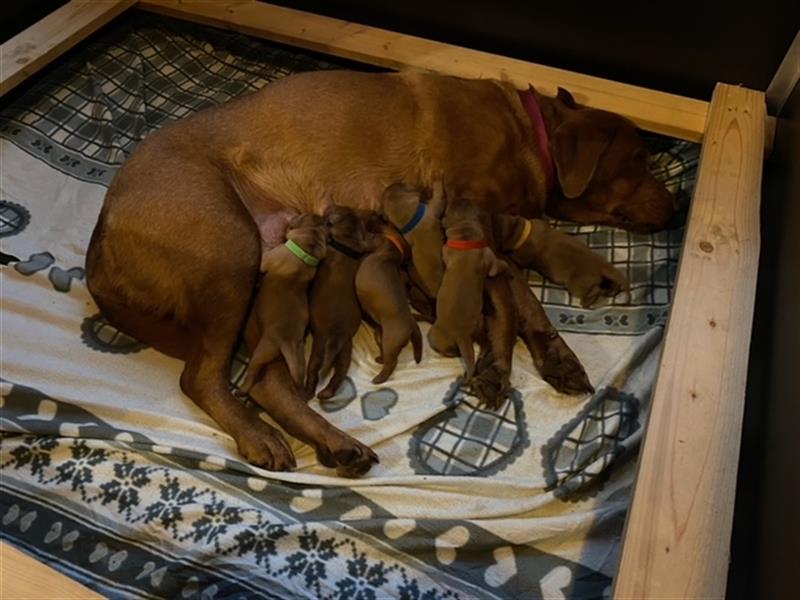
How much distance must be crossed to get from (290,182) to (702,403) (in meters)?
1.35

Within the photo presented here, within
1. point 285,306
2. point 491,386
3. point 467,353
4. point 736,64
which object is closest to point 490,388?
point 491,386

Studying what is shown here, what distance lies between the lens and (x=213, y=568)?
5.85 ft

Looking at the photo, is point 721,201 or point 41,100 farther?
point 41,100

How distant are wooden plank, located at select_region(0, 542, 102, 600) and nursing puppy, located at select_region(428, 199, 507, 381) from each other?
3.50 feet

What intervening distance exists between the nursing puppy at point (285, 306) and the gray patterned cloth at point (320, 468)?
0.14 meters

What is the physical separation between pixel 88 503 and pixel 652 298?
1639mm

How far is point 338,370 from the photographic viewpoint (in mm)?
2158

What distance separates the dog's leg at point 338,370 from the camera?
2137 millimetres

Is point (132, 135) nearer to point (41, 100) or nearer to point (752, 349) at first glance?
point (41, 100)

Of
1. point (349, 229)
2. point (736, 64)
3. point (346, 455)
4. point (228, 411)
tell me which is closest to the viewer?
point (346, 455)

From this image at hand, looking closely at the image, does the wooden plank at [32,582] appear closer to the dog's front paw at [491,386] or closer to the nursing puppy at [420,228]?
the dog's front paw at [491,386]

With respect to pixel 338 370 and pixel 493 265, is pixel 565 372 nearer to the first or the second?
pixel 493 265

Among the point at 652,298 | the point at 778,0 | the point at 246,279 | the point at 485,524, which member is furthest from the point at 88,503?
the point at 778,0

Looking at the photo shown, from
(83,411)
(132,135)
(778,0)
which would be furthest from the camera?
(132,135)
